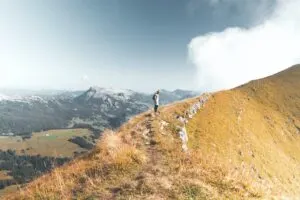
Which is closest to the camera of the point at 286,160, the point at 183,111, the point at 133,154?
the point at 133,154

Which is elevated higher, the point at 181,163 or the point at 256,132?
the point at 181,163

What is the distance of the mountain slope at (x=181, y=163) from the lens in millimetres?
13555

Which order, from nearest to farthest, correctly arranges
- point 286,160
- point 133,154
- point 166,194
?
point 166,194
point 133,154
point 286,160

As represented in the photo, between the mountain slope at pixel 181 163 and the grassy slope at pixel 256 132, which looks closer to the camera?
the mountain slope at pixel 181 163

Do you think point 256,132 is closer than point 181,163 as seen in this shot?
No

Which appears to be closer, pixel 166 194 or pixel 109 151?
pixel 166 194

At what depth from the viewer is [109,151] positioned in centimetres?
1880

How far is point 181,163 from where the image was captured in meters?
16.7

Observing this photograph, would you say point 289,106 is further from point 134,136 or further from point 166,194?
point 166,194

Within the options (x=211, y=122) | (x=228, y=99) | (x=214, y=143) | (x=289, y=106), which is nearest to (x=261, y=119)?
(x=228, y=99)

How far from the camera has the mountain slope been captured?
13.6 m

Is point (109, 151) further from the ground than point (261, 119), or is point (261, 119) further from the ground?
point (109, 151)

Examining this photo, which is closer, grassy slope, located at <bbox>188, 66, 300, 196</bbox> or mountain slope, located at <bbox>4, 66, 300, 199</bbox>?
mountain slope, located at <bbox>4, 66, 300, 199</bbox>

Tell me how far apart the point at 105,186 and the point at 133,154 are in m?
3.77
